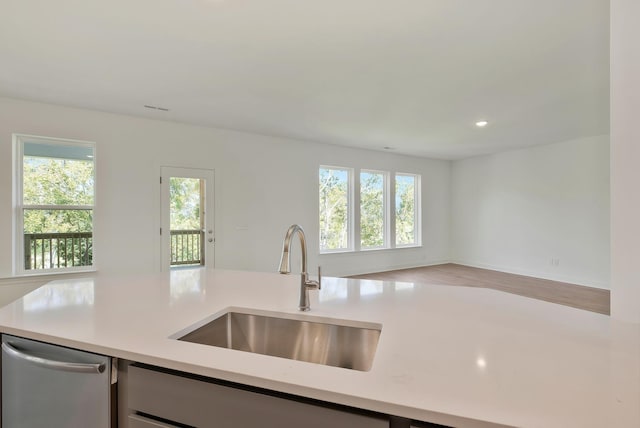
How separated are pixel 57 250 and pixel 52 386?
3.63 metres

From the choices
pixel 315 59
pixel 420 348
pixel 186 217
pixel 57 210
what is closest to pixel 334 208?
pixel 186 217

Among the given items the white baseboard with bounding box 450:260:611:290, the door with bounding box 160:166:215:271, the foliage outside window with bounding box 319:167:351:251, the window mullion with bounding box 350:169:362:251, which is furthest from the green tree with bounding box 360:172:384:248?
the door with bounding box 160:166:215:271

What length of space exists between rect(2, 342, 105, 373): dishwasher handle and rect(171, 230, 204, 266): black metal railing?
3569 mm

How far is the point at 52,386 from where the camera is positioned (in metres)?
1.07

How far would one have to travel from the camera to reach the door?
4.50 meters

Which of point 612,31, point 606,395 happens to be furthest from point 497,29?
point 606,395

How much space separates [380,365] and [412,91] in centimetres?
317

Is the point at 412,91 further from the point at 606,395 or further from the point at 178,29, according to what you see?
the point at 606,395

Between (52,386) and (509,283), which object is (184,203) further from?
(509,283)

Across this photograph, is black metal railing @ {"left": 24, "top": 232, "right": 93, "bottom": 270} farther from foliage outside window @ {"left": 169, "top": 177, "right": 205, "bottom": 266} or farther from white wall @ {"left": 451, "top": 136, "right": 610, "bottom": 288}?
white wall @ {"left": 451, "top": 136, "right": 610, "bottom": 288}

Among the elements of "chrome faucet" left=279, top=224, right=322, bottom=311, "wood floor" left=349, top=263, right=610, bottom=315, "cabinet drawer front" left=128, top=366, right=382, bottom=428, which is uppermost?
"chrome faucet" left=279, top=224, right=322, bottom=311

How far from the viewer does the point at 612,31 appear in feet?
4.11

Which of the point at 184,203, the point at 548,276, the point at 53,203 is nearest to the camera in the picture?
the point at 53,203

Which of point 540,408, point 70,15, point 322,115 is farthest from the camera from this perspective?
point 322,115
